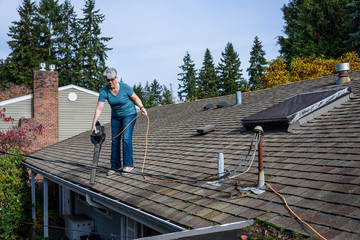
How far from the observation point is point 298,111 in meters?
5.75

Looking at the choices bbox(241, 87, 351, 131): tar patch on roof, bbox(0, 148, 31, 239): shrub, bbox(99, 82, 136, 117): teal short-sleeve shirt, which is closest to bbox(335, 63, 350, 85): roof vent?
bbox(241, 87, 351, 131): tar patch on roof

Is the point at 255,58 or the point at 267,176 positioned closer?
the point at 267,176

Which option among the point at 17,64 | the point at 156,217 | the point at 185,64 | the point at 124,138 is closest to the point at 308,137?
the point at 156,217

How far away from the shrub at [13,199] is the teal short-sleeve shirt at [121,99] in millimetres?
5281

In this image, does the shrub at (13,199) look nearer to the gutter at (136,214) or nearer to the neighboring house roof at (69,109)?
the gutter at (136,214)

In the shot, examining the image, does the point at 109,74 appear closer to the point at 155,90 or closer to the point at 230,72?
the point at 230,72

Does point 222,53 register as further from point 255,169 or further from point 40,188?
point 255,169

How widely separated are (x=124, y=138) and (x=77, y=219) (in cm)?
640

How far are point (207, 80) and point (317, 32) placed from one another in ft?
72.3

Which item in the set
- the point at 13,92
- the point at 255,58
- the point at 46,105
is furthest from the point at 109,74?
the point at 255,58

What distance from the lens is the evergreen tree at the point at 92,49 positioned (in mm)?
40156

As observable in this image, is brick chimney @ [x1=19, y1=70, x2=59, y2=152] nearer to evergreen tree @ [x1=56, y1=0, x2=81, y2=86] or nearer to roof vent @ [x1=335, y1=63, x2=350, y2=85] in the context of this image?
roof vent @ [x1=335, y1=63, x2=350, y2=85]

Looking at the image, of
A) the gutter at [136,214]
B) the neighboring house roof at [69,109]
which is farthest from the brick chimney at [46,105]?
the gutter at [136,214]

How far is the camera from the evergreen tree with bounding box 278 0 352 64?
30406 mm
